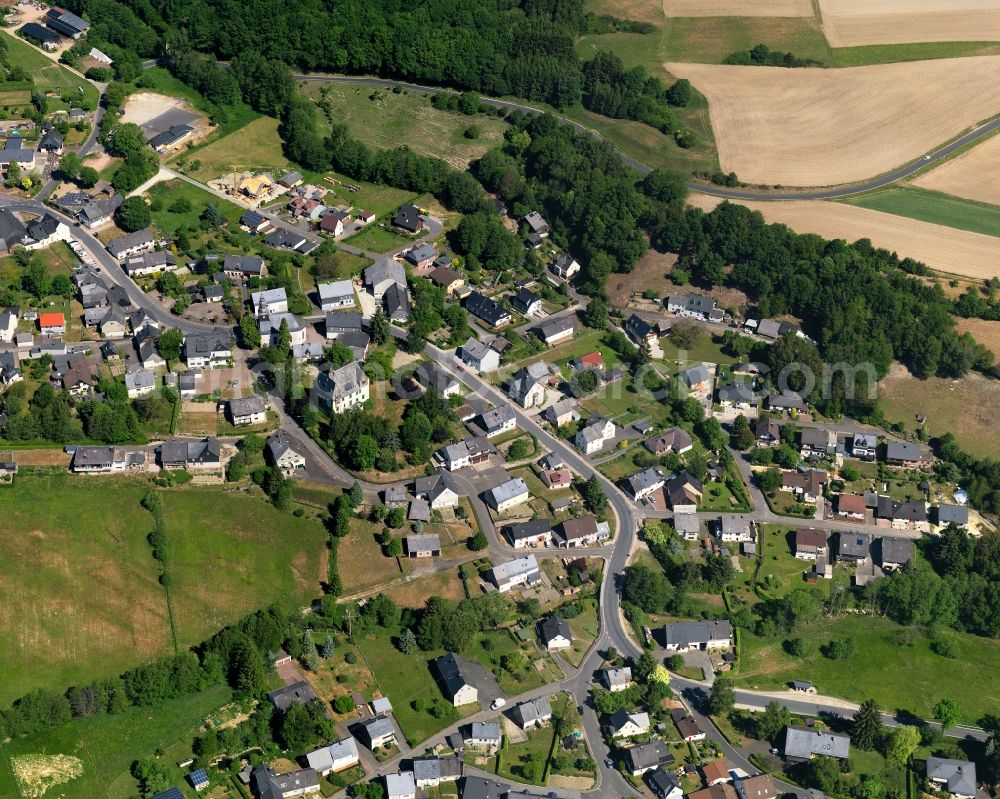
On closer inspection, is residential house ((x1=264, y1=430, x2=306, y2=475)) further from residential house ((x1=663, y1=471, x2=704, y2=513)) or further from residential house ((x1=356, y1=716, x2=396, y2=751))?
residential house ((x1=663, y1=471, x2=704, y2=513))

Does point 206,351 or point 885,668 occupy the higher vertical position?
point 206,351

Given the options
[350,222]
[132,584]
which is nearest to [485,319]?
[350,222]

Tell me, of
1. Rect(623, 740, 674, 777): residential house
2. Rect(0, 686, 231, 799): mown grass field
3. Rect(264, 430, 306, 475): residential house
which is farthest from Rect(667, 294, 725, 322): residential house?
Rect(0, 686, 231, 799): mown grass field

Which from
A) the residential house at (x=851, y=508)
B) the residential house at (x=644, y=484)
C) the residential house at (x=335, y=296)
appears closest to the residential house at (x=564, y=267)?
the residential house at (x=335, y=296)

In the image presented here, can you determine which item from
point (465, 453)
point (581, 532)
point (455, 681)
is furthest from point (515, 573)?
point (465, 453)

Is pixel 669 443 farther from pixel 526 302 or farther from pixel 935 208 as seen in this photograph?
pixel 935 208

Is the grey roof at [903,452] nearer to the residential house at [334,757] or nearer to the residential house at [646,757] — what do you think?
the residential house at [646,757]

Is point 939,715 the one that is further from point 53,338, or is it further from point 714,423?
point 53,338
